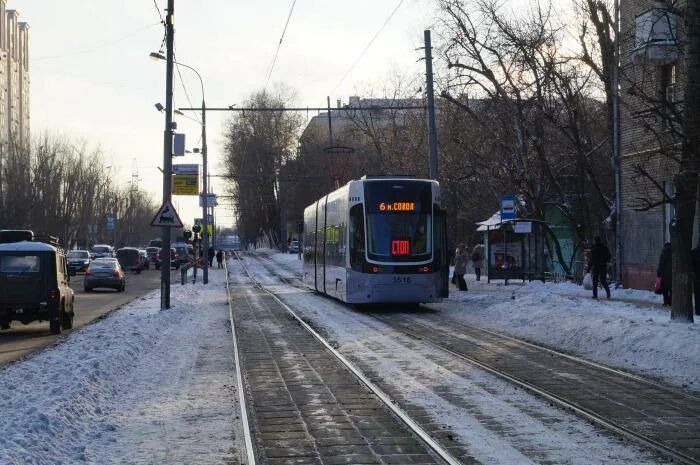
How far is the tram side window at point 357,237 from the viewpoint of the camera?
24406mm

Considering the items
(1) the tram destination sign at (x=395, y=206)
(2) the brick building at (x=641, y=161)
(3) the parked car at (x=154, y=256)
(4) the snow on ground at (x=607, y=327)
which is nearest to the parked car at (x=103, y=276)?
(4) the snow on ground at (x=607, y=327)

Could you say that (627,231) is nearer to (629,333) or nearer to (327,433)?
(629,333)

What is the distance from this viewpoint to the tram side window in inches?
961

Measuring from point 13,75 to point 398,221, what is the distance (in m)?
111

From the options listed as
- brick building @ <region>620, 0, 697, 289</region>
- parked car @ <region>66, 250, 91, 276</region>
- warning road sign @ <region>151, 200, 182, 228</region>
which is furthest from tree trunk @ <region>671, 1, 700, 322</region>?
parked car @ <region>66, 250, 91, 276</region>

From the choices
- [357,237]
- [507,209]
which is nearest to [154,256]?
[507,209]

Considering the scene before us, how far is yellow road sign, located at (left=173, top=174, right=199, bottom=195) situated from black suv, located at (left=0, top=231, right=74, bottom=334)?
1872 centimetres

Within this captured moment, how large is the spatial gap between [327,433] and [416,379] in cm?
362

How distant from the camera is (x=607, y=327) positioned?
56.7 ft

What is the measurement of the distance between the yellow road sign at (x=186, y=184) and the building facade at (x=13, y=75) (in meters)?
75.7

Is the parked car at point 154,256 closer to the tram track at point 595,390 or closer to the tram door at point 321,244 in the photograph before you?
the tram door at point 321,244

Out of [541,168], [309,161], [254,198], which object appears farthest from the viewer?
[254,198]

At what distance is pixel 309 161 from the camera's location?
258 feet

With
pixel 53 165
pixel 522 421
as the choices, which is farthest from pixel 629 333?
pixel 53 165
